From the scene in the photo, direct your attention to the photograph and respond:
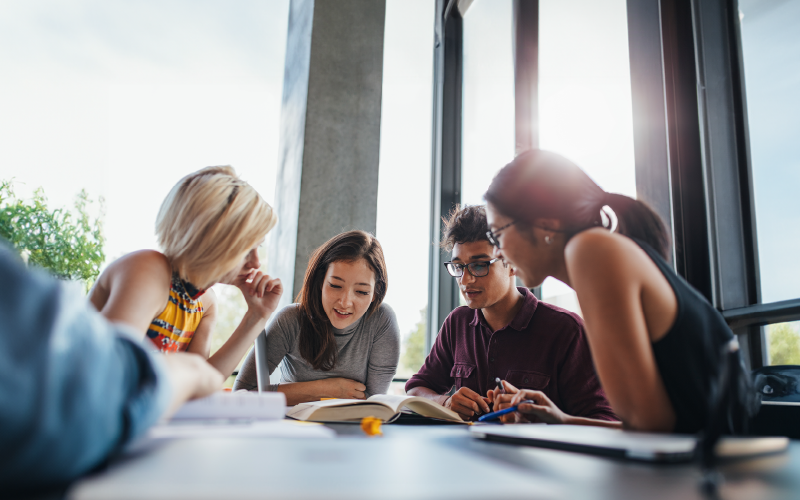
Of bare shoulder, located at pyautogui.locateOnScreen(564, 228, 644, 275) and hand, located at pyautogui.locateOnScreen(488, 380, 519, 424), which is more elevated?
bare shoulder, located at pyautogui.locateOnScreen(564, 228, 644, 275)

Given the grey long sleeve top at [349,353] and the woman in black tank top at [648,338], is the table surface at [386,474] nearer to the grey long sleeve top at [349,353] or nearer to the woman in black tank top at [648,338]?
the woman in black tank top at [648,338]

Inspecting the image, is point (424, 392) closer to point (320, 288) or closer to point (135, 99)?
point (320, 288)

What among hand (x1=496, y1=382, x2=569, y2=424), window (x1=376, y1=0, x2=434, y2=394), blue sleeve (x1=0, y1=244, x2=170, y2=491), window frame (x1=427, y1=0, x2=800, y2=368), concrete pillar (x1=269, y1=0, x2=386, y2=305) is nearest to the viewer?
blue sleeve (x1=0, y1=244, x2=170, y2=491)

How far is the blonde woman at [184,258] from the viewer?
3.79ft

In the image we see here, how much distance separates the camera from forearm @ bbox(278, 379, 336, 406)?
185 centimetres

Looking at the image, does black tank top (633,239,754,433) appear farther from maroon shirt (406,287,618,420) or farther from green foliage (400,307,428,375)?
green foliage (400,307,428,375)

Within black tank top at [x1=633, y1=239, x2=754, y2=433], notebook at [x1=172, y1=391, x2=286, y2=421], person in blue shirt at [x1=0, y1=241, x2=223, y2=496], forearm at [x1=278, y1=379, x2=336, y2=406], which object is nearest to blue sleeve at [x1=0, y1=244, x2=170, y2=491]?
person in blue shirt at [x1=0, y1=241, x2=223, y2=496]

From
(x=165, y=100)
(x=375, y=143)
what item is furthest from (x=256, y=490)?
(x=165, y=100)

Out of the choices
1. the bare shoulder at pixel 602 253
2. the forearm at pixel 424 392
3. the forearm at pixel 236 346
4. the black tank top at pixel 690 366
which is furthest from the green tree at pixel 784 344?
the forearm at pixel 236 346

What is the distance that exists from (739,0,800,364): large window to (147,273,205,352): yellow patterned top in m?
1.62

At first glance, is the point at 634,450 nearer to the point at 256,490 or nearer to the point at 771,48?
the point at 256,490

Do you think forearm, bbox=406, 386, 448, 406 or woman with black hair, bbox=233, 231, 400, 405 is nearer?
forearm, bbox=406, 386, 448, 406

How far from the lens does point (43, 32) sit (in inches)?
136

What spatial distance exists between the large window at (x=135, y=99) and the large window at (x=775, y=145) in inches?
109
